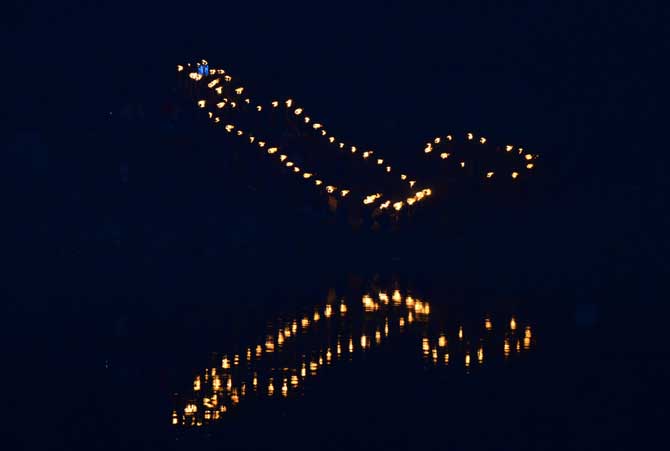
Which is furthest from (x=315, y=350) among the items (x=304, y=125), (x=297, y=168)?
(x=304, y=125)

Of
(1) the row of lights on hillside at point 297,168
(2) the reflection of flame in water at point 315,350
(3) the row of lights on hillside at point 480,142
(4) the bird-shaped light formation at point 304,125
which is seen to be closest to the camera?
(2) the reflection of flame in water at point 315,350

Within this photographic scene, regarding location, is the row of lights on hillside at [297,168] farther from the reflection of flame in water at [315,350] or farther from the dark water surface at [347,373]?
the reflection of flame in water at [315,350]

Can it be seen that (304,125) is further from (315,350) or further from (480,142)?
(315,350)

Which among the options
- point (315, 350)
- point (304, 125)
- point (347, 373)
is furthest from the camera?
point (304, 125)

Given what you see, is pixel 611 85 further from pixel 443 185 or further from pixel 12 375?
pixel 12 375

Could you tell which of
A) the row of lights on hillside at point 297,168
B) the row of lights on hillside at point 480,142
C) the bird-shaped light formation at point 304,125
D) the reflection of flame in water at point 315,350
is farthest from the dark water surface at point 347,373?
the row of lights on hillside at point 480,142

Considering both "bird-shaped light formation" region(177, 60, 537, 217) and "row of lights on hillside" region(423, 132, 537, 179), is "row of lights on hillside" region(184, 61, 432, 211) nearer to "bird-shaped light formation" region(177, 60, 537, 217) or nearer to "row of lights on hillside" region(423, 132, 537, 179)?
"bird-shaped light formation" region(177, 60, 537, 217)

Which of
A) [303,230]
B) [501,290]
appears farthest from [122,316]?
[303,230]

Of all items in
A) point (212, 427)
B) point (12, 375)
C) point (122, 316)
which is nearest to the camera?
point (212, 427)
